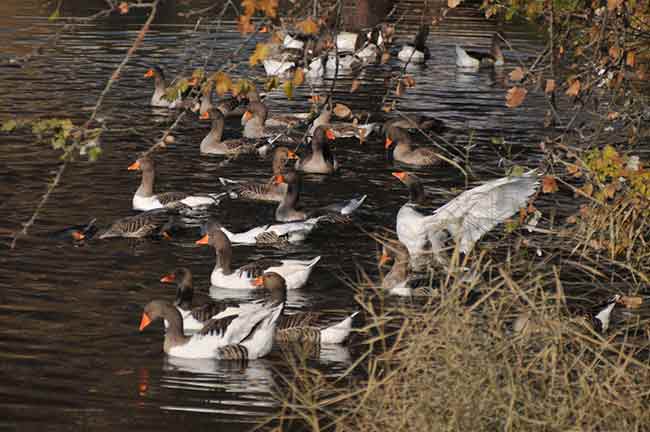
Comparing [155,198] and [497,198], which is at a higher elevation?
[497,198]

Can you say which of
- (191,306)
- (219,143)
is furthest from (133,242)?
(219,143)

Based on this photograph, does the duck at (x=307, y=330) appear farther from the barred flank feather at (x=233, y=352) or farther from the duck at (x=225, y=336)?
the barred flank feather at (x=233, y=352)

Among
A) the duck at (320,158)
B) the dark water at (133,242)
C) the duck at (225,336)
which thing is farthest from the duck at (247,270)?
the duck at (320,158)

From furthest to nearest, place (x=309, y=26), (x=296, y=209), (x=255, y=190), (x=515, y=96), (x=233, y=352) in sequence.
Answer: (x=255, y=190) < (x=296, y=209) < (x=233, y=352) < (x=515, y=96) < (x=309, y=26)

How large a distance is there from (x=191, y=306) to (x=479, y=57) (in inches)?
765

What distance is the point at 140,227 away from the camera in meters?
15.7

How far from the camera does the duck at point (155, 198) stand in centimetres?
1709

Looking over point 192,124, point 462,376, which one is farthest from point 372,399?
point 192,124

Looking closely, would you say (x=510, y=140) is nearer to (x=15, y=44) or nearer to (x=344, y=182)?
(x=344, y=182)

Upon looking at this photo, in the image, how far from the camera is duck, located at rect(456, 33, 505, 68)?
31.3 meters

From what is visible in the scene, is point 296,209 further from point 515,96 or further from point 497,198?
point 515,96

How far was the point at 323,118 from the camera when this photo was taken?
75.5 ft

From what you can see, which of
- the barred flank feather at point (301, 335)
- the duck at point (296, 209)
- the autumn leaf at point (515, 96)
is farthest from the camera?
the duck at point (296, 209)

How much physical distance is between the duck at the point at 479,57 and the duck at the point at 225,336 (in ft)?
65.7
